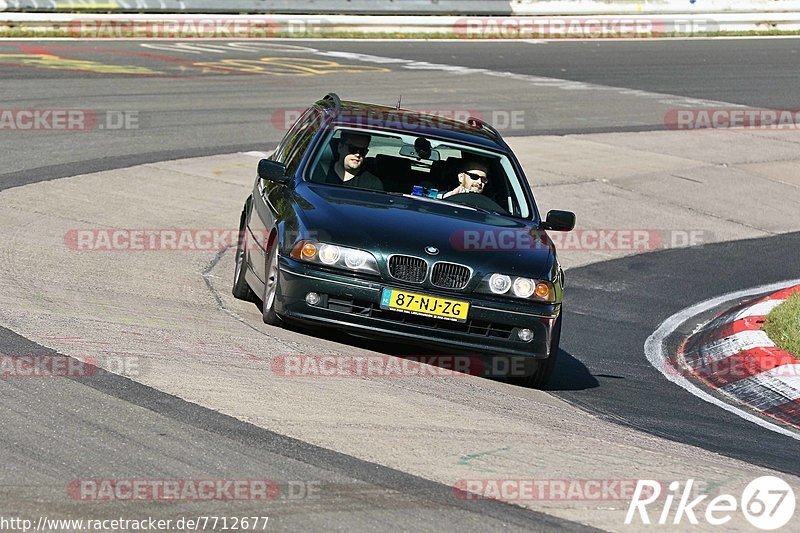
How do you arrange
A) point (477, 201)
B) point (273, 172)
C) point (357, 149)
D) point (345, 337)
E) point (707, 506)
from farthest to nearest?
1. point (357, 149)
2. point (477, 201)
3. point (273, 172)
4. point (345, 337)
5. point (707, 506)

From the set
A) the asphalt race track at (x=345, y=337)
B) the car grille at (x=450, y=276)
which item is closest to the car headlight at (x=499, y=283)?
the car grille at (x=450, y=276)

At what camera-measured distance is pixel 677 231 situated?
15.6 meters

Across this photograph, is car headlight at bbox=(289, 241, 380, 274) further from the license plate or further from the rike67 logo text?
the rike67 logo text

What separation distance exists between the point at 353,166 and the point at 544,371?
2.17m

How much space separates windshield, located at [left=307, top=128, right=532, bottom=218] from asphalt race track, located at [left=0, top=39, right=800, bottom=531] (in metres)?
1.22

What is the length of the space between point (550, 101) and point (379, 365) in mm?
16370

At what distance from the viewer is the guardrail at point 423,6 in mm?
28531

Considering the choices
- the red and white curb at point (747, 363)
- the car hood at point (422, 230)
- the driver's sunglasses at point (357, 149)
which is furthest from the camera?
the driver's sunglasses at point (357, 149)

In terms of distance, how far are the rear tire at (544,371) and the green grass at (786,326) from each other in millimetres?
2154

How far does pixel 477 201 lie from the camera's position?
9.73 meters

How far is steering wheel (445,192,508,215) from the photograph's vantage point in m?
9.69

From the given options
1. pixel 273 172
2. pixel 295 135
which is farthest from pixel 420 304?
pixel 295 135

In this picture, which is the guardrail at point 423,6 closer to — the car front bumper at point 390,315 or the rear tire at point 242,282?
the rear tire at point 242,282

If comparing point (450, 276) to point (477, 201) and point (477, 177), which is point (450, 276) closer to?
point (477, 201)
